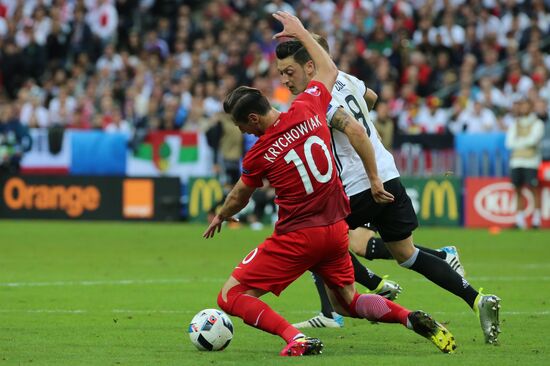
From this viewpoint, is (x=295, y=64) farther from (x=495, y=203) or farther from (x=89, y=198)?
(x=89, y=198)

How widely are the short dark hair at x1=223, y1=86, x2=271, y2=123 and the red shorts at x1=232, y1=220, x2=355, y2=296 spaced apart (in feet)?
2.83

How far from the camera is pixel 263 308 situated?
316 inches

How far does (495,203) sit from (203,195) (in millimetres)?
5794

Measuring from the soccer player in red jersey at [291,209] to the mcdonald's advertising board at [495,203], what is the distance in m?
14.3

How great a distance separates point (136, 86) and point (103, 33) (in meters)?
3.70

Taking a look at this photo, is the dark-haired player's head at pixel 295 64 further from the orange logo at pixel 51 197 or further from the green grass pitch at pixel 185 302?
the orange logo at pixel 51 197

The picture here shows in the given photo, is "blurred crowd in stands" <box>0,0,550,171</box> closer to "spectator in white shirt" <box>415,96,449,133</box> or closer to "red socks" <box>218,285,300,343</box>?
"spectator in white shirt" <box>415,96,449,133</box>

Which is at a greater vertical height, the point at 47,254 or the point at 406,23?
the point at 406,23

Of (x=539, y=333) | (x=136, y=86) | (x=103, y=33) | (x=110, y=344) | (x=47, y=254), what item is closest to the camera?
(x=110, y=344)

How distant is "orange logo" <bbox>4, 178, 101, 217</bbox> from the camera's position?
24.4m

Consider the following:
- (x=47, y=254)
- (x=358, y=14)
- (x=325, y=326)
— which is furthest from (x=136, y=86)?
(x=325, y=326)

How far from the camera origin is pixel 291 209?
809 cm

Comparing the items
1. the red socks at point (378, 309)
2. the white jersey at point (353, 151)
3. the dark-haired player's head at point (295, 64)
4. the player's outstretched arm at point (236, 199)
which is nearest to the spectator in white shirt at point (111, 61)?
the white jersey at point (353, 151)

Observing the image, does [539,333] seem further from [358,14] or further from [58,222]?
[358,14]
